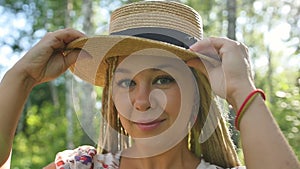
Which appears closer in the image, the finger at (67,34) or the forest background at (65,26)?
the finger at (67,34)

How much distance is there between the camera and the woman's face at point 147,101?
202 cm

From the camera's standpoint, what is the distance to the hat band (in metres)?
2.06

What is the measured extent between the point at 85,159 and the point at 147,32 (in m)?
0.56

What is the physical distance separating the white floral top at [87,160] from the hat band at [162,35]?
51cm

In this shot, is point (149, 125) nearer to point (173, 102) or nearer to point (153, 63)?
point (173, 102)

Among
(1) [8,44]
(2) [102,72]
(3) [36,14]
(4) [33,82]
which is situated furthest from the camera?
(1) [8,44]

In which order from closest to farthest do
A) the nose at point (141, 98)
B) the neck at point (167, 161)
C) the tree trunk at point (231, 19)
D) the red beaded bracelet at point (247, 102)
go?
the red beaded bracelet at point (247, 102) < the nose at point (141, 98) < the neck at point (167, 161) < the tree trunk at point (231, 19)

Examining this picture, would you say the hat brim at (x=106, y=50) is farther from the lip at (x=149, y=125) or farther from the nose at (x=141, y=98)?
the lip at (x=149, y=125)

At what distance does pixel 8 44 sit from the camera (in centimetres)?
2134

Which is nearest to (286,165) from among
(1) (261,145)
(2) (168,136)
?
(1) (261,145)

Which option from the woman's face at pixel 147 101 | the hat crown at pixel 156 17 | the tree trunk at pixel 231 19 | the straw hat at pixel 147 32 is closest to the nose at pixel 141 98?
the woman's face at pixel 147 101

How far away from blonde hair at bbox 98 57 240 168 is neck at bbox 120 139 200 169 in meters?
0.07

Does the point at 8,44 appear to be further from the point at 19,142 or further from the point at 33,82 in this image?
the point at 33,82

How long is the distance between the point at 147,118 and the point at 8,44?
20.1 metres
